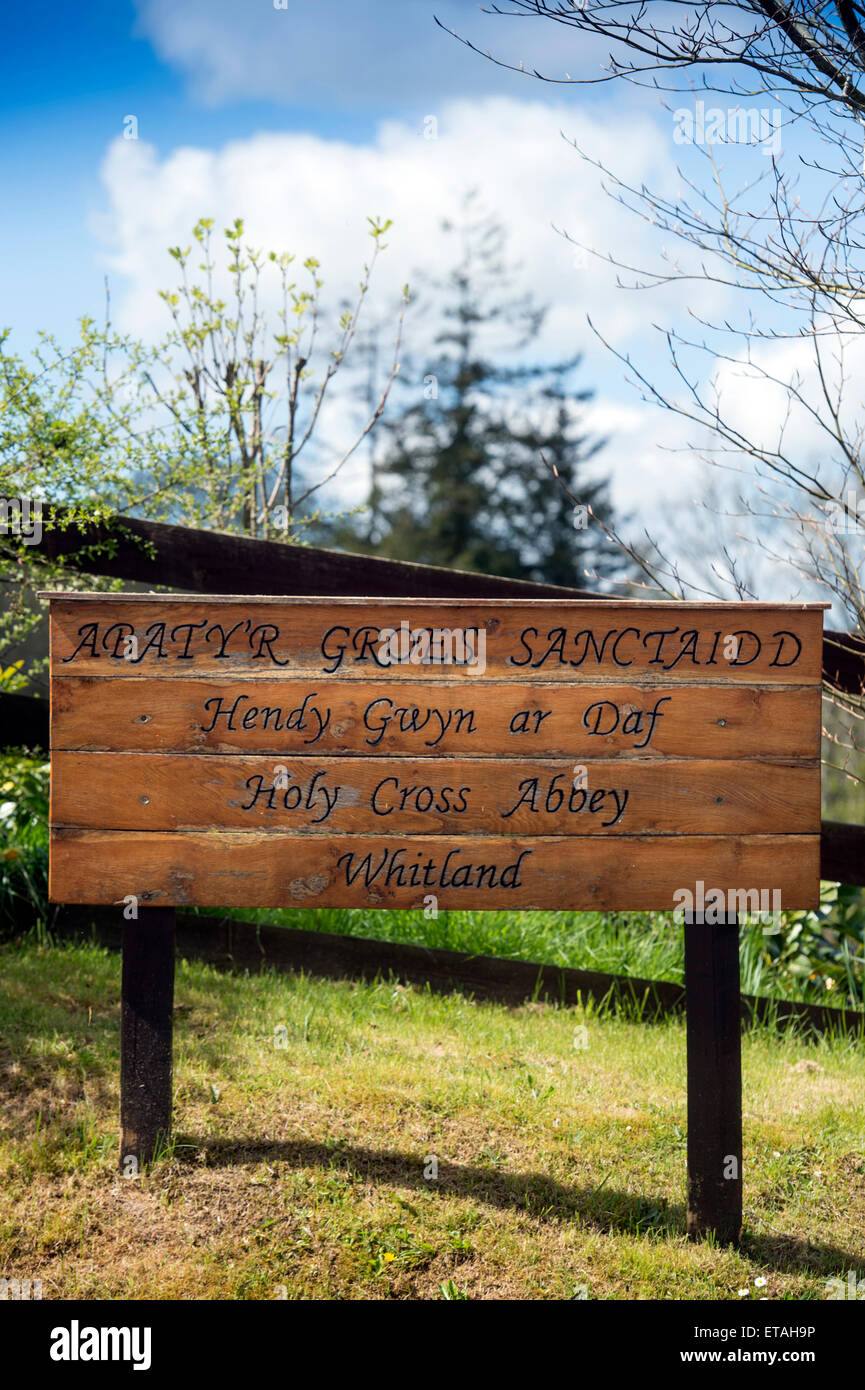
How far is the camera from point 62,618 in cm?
334

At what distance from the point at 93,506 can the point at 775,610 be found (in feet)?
10.2

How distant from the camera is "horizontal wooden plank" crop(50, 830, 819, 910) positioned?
10.7 ft

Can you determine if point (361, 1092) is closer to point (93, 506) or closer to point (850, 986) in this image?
point (93, 506)

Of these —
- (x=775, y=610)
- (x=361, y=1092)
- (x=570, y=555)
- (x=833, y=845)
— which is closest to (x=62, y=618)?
(x=361, y=1092)

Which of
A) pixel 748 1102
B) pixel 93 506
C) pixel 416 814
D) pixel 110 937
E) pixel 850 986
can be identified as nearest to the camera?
pixel 416 814

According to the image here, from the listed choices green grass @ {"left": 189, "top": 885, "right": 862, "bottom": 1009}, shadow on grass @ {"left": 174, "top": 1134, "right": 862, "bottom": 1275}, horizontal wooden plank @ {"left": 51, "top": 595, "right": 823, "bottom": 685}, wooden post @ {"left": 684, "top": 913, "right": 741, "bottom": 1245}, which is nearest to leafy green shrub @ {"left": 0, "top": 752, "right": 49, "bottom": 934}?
green grass @ {"left": 189, "top": 885, "right": 862, "bottom": 1009}

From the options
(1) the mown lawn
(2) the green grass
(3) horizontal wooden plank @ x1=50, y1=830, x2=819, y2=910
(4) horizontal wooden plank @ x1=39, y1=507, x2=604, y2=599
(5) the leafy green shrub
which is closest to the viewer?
(1) the mown lawn

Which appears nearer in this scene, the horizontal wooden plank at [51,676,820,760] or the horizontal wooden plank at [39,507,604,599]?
the horizontal wooden plank at [51,676,820,760]

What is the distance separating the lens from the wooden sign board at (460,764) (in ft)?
10.8

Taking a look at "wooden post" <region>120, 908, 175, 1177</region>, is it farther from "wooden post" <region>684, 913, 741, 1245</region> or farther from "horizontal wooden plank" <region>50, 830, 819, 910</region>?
"wooden post" <region>684, 913, 741, 1245</region>

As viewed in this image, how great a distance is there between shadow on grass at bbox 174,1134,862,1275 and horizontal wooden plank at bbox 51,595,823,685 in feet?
5.51

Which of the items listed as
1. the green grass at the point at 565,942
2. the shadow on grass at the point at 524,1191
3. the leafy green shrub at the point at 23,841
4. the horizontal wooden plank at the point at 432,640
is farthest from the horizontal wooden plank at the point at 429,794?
the leafy green shrub at the point at 23,841

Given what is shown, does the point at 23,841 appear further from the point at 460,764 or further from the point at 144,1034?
the point at 460,764

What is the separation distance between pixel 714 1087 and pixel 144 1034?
191cm
